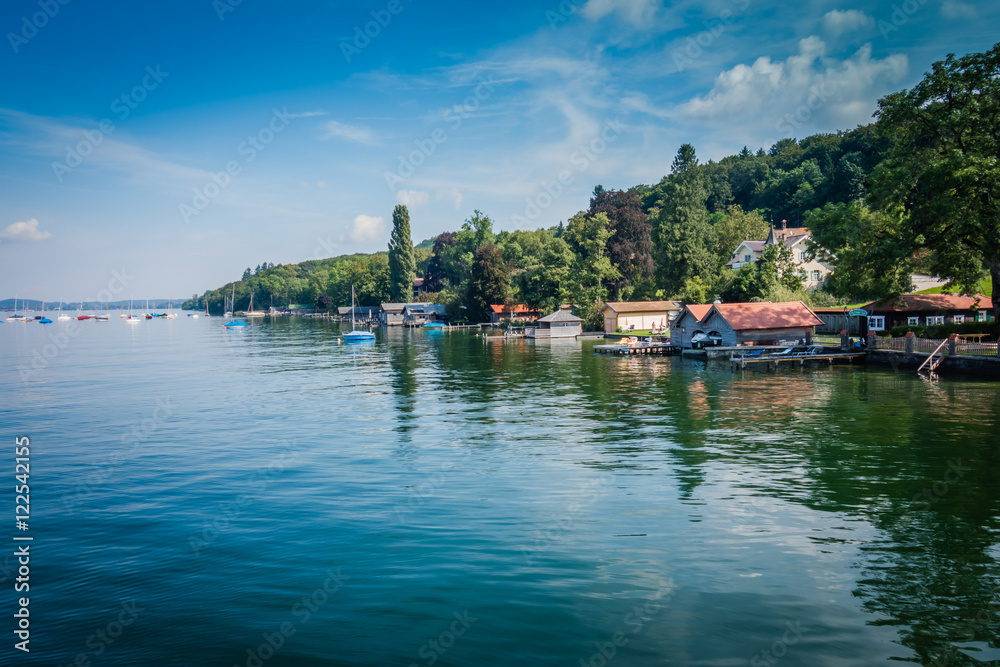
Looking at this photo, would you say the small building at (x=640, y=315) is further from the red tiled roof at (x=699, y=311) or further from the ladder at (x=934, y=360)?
the ladder at (x=934, y=360)

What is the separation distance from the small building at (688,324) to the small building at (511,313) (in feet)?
183

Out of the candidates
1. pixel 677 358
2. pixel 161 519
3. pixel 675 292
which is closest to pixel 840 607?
pixel 161 519

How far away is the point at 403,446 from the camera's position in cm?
2730

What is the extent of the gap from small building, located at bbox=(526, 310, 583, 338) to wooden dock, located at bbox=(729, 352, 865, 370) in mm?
41785

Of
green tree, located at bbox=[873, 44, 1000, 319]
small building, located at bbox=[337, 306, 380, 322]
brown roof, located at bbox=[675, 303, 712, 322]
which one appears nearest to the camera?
green tree, located at bbox=[873, 44, 1000, 319]

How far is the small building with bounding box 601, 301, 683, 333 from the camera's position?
92188mm

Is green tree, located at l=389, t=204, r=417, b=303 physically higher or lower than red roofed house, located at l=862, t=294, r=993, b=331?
higher

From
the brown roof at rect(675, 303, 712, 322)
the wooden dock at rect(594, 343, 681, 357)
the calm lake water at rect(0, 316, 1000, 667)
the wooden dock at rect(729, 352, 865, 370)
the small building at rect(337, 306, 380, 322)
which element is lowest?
the calm lake water at rect(0, 316, 1000, 667)

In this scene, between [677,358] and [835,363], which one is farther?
[677,358]

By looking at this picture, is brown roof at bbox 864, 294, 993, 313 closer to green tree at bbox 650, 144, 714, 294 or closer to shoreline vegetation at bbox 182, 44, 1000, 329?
shoreline vegetation at bbox 182, 44, 1000, 329

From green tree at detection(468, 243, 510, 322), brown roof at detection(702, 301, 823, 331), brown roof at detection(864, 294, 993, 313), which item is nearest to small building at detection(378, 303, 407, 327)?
green tree at detection(468, 243, 510, 322)

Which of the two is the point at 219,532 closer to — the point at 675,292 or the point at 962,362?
the point at 962,362

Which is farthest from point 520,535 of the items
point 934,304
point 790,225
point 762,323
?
point 790,225

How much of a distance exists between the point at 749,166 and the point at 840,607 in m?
188
